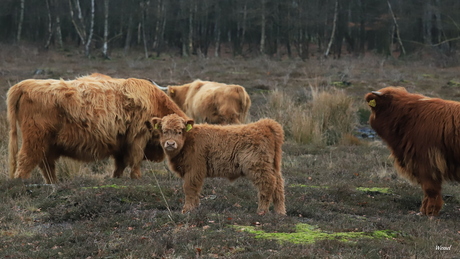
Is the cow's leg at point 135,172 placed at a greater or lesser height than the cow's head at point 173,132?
lesser

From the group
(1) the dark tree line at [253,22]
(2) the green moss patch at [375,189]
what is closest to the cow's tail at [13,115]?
(2) the green moss patch at [375,189]

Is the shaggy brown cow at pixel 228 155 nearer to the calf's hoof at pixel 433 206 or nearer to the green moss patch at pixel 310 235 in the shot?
the green moss patch at pixel 310 235

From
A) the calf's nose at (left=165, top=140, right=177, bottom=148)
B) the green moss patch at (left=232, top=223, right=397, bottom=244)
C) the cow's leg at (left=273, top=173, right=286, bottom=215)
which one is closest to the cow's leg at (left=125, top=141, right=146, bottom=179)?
the calf's nose at (left=165, top=140, right=177, bottom=148)

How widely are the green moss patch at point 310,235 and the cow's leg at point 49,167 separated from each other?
11.5 ft

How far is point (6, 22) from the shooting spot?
52781 mm

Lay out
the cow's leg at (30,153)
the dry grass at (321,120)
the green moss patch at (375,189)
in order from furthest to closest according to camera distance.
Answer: the dry grass at (321,120), the green moss patch at (375,189), the cow's leg at (30,153)

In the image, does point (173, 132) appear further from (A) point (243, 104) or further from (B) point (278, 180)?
(A) point (243, 104)

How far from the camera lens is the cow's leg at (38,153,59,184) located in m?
7.89

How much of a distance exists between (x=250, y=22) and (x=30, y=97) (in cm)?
4202

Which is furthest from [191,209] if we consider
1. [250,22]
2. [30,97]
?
[250,22]

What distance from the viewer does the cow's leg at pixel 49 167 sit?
25.9 ft

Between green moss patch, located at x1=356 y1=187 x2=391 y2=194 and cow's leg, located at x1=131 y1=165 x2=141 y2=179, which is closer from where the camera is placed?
green moss patch, located at x1=356 y1=187 x2=391 y2=194

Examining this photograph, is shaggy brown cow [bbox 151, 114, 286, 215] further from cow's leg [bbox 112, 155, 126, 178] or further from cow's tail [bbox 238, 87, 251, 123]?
cow's tail [bbox 238, 87, 251, 123]

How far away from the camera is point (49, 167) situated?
8000 mm
